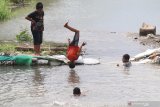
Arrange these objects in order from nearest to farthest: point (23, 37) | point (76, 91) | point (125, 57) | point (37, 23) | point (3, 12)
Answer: point (76, 91), point (125, 57), point (37, 23), point (23, 37), point (3, 12)

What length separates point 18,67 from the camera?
1413cm

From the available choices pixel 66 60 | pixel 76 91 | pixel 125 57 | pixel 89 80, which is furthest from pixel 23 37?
pixel 76 91

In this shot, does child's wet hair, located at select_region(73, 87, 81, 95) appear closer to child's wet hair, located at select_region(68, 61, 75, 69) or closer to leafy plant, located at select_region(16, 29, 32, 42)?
child's wet hair, located at select_region(68, 61, 75, 69)

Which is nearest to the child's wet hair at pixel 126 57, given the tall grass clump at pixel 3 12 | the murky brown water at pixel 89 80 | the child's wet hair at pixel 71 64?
the murky brown water at pixel 89 80

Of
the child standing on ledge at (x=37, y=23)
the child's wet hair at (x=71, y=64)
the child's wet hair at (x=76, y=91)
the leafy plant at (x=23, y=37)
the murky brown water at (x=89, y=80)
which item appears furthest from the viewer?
the leafy plant at (x=23, y=37)

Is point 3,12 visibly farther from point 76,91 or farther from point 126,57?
point 76,91

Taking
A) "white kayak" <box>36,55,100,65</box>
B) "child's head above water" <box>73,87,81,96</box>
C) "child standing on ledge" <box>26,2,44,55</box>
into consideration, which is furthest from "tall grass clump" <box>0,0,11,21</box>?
"child's head above water" <box>73,87,81,96</box>

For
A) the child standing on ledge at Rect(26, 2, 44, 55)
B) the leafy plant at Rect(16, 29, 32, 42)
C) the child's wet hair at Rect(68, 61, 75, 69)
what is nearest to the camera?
the child's wet hair at Rect(68, 61, 75, 69)

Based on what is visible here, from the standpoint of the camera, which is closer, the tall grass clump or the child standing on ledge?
the child standing on ledge

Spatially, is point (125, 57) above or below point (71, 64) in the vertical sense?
above

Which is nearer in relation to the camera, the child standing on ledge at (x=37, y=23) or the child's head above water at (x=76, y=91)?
the child's head above water at (x=76, y=91)

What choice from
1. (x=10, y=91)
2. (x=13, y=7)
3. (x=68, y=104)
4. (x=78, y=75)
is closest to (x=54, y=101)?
(x=68, y=104)

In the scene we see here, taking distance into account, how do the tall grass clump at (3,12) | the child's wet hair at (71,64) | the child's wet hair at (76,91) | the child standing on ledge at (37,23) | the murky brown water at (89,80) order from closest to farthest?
the murky brown water at (89,80) → the child's wet hair at (76,91) → the child's wet hair at (71,64) → the child standing on ledge at (37,23) → the tall grass clump at (3,12)

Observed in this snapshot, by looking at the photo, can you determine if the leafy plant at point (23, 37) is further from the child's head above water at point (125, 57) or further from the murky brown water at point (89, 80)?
the child's head above water at point (125, 57)
